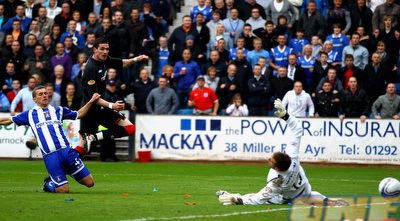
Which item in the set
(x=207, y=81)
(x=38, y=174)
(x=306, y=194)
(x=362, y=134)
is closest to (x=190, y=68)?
(x=207, y=81)

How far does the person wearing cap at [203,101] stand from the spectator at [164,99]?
22.7 inches

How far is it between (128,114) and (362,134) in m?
6.65

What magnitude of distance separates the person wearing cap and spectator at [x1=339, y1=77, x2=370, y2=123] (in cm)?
365

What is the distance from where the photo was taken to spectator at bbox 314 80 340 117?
2355cm

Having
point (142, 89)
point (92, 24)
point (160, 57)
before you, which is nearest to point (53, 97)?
point (142, 89)

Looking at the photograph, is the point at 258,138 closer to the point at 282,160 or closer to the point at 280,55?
the point at 280,55

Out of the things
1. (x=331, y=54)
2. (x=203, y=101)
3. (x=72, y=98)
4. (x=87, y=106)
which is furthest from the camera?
(x=331, y=54)

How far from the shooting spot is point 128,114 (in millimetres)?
24203

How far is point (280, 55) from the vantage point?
25172 millimetres

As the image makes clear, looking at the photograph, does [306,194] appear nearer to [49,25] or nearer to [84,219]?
[84,219]

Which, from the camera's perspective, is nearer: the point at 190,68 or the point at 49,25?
the point at 190,68

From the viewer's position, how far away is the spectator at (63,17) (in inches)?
1097

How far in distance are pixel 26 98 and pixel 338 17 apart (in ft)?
32.4

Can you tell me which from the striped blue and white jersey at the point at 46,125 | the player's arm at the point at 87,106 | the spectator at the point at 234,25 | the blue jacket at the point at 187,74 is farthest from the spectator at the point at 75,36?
the striped blue and white jersey at the point at 46,125
